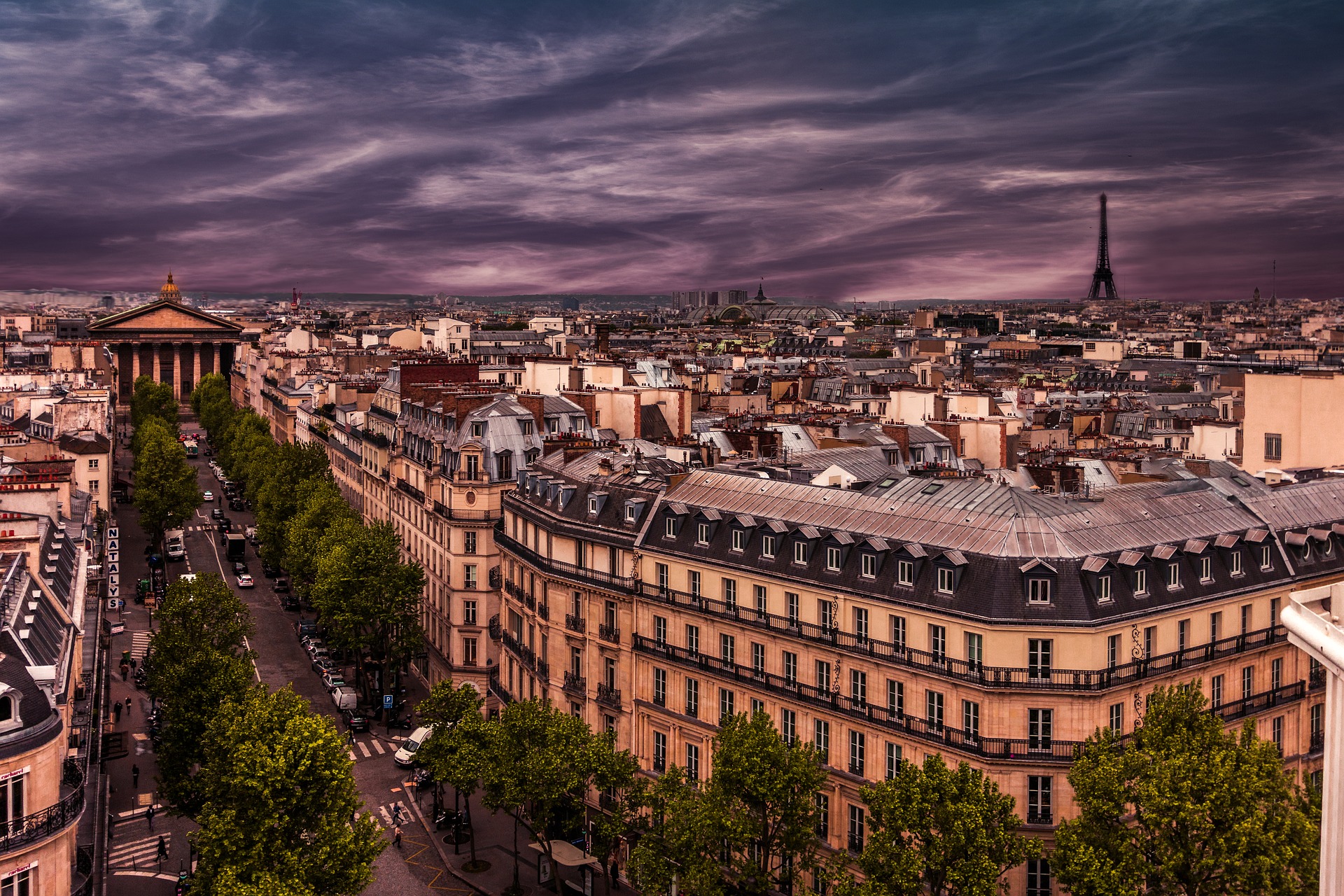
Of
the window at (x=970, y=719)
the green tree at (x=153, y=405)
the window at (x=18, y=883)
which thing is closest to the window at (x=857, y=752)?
the window at (x=970, y=719)

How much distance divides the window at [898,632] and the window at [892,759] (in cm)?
305

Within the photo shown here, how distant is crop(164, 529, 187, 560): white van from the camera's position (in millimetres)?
97125

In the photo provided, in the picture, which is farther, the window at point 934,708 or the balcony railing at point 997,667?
the window at point 934,708

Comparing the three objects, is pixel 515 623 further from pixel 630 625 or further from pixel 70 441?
pixel 70 441

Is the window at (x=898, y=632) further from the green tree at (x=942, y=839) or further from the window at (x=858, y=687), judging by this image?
the green tree at (x=942, y=839)

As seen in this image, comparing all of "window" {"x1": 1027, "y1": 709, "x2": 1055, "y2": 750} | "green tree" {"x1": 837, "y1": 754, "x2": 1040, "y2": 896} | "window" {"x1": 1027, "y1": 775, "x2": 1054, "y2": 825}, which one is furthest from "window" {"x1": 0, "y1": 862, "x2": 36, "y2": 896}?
"window" {"x1": 1027, "y1": 709, "x2": 1055, "y2": 750}

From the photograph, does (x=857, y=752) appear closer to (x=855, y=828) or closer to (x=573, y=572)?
(x=855, y=828)

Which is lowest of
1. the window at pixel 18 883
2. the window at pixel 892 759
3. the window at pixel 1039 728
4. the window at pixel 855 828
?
the window at pixel 855 828

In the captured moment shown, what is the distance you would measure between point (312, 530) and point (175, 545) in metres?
26.7

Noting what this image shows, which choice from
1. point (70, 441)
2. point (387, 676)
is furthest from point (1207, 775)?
point (70, 441)

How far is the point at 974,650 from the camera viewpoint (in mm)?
38000

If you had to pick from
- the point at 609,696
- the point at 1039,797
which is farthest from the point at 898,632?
the point at 609,696

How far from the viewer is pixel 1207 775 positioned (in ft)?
103

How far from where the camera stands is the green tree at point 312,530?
244ft
